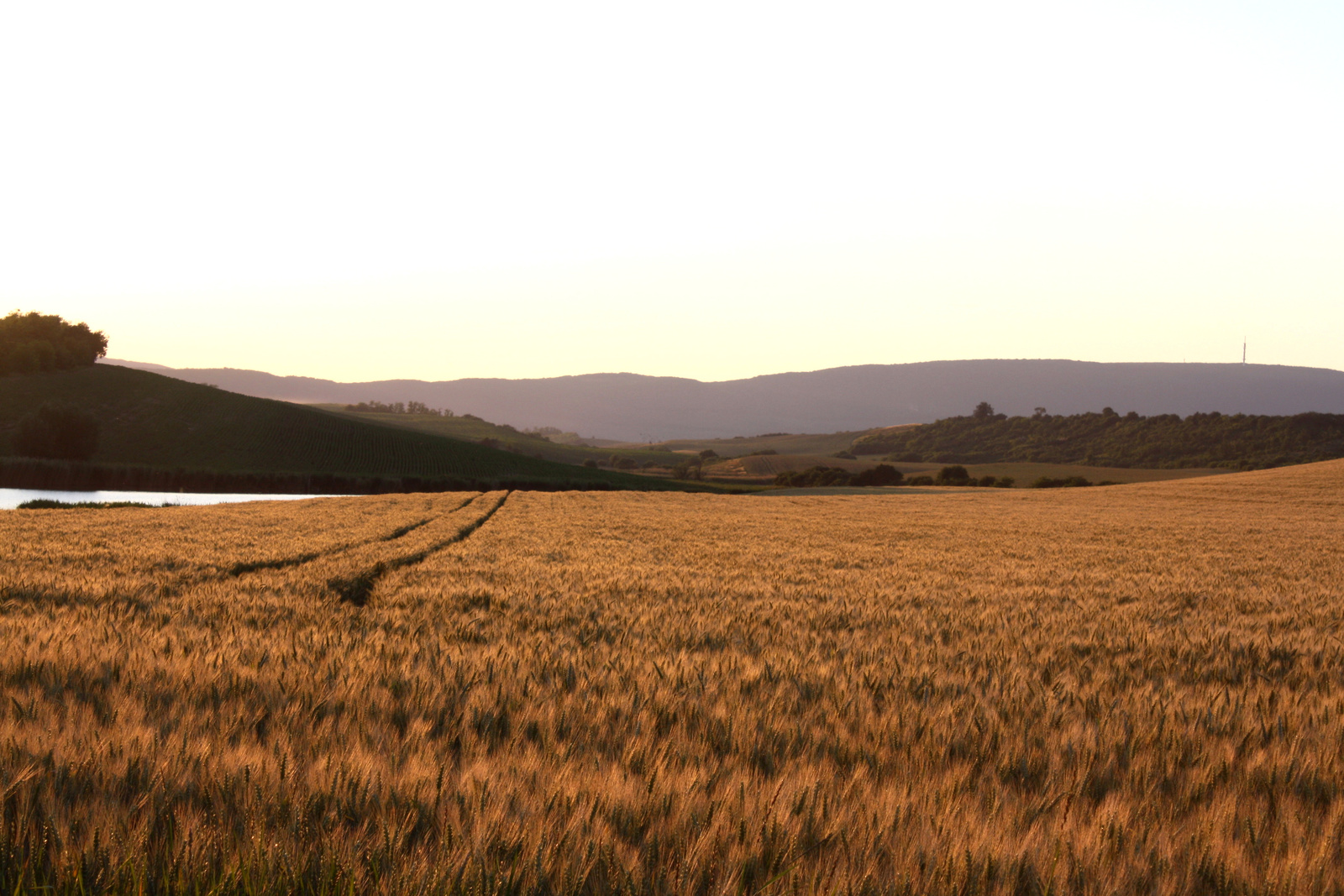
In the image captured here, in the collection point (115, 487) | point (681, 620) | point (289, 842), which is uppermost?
point (289, 842)

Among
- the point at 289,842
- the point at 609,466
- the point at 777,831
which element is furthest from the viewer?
the point at 609,466

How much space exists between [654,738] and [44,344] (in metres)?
134

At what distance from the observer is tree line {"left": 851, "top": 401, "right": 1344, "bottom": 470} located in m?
107

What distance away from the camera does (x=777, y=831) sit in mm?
2527

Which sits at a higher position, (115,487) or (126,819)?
(126,819)

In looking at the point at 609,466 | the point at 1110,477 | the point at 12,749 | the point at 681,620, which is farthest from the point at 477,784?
the point at 609,466

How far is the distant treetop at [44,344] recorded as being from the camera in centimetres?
10031

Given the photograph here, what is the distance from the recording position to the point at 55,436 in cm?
8306

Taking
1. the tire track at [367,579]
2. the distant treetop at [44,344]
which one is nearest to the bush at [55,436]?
the distant treetop at [44,344]

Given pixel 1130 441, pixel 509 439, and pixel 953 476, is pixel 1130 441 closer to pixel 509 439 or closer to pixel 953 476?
pixel 953 476

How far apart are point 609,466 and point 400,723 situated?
477 ft

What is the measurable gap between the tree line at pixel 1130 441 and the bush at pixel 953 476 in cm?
3736

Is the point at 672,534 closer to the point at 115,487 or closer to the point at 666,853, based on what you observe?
the point at 666,853

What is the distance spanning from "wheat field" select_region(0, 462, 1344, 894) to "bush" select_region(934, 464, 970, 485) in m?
90.8
